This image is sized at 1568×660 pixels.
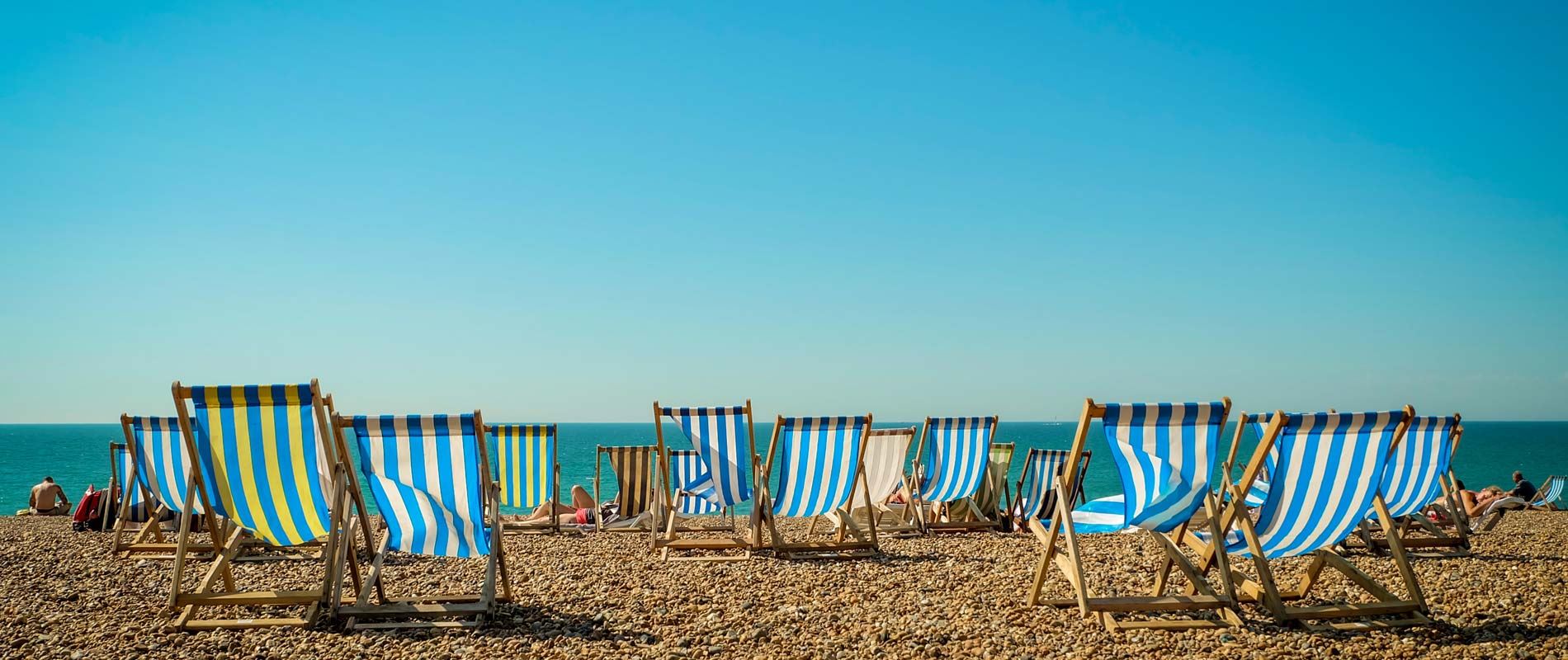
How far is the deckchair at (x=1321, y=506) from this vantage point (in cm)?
393

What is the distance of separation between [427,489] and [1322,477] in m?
3.99

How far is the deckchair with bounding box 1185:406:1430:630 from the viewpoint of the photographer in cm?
393

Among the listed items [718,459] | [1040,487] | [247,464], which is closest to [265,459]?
[247,464]

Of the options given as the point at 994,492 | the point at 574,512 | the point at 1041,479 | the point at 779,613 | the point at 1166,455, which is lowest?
the point at 574,512

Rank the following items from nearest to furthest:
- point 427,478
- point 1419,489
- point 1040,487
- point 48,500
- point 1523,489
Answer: point 427,478
point 1419,489
point 1040,487
point 48,500
point 1523,489

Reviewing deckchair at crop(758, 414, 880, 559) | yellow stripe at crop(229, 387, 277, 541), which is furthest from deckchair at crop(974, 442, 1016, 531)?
yellow stripe at crop(229, 387, 277, 541)

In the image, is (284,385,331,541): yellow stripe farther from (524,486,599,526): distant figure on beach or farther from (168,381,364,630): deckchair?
(524,486,599,526): distant figure on beach

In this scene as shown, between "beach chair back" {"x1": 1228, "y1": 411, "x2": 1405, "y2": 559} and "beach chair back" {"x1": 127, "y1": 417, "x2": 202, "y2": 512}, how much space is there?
6387 millimetres

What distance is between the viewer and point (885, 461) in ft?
Result: 23.1

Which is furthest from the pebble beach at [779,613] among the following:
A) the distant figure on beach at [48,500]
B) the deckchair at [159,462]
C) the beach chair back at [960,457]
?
the distant figure on beach at [48,500]

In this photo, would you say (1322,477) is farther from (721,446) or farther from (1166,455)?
(721,446)

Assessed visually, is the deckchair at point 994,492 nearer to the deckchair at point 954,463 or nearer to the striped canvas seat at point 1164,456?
the deckchair at point 954,463

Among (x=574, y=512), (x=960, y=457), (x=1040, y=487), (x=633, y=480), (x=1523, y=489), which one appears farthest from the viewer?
(x=1523, y=489)

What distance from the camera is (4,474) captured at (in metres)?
36.9
